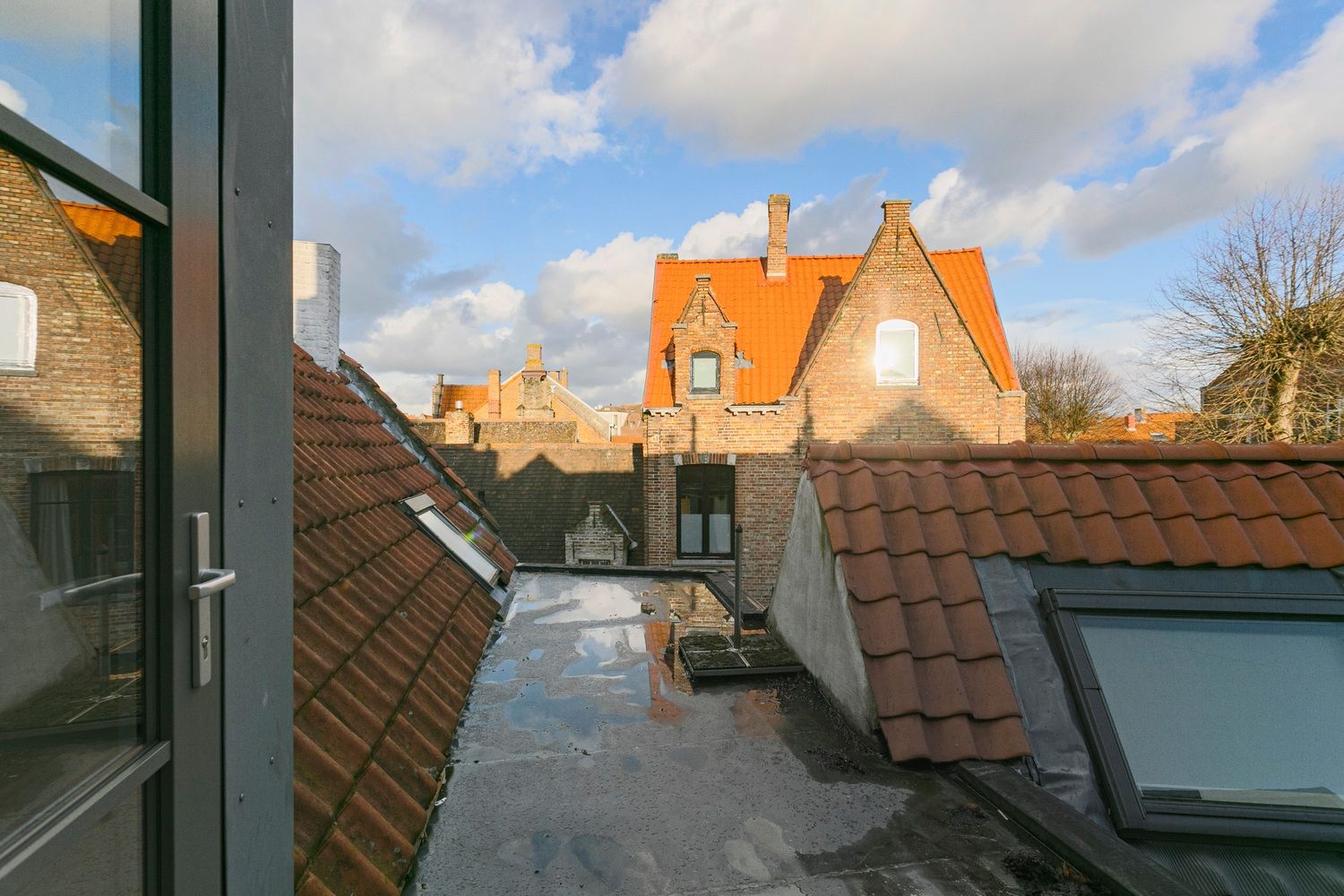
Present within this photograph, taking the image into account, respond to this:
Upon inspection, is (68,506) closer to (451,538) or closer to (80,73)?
(80,73)

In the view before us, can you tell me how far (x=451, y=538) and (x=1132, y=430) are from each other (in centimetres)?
3817

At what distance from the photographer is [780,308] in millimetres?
15891

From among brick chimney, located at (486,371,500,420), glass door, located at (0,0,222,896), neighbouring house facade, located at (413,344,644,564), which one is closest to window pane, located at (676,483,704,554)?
neighbouring house facade, located at (413,344,644,564)

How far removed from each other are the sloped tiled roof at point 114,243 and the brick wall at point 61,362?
0.01m

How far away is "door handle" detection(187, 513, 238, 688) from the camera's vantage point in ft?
3.46

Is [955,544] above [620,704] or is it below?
above

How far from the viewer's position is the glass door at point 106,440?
0.77 meters

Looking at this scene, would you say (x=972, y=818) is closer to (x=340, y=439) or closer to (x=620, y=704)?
(x=620, y=704)

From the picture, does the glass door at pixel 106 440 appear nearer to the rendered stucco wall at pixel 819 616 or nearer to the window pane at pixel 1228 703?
the rendered stucco wall at pixel 819 616

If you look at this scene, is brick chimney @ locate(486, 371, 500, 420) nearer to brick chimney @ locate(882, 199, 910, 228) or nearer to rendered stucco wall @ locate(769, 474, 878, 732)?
brick chimney @ locate(882, 199, 910, 228)

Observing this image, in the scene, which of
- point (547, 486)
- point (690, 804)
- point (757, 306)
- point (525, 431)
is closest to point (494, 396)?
point (525, 431)

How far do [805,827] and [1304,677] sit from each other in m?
2.15

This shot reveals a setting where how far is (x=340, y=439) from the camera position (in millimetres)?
5008

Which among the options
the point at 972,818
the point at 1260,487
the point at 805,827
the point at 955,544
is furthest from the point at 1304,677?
the point at 805,827
